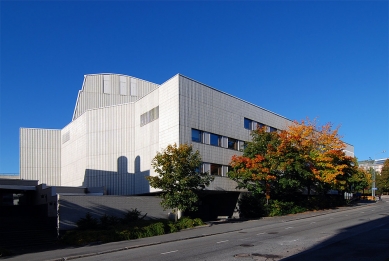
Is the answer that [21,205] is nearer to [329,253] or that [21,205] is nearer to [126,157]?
[126,157]

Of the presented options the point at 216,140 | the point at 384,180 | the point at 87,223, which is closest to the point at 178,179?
the point at 87,223

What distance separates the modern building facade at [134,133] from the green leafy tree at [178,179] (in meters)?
4.03

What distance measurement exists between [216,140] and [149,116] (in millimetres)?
6434

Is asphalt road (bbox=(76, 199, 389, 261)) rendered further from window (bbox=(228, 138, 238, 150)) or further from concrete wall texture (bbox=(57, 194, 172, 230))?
window (bbox=(228, 138, 238, 150))

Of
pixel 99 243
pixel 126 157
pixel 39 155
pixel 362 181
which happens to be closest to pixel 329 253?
pixel 99 243

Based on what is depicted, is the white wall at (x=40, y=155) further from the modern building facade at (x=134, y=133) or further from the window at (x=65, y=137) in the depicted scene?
the window at (x=65, y=137)

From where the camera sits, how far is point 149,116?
120 ft

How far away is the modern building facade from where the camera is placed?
111 ft

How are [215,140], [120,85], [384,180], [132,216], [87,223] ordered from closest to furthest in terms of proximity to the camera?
[87,223], [132,216], [215,140], [120,85], [384,180]

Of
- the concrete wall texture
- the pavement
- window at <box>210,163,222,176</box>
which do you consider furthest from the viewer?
window at <box>210,163,222,176</box>

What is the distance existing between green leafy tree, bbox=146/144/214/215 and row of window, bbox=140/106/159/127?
25.7ft

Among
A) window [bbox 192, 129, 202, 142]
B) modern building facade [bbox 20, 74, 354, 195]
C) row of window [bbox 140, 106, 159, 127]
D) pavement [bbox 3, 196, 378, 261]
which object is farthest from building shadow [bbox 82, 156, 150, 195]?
pavement [bbox 3, 196, 378, 261]

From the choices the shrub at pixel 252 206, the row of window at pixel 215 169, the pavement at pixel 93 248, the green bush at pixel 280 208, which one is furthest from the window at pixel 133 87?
the pavement at pixel 93 248

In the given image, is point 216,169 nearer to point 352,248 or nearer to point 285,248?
point 285,248
